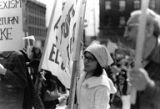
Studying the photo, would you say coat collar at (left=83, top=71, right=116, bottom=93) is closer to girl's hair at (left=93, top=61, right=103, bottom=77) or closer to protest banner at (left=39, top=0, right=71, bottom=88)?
girl's hair at (left=93, top=61, right=103, bottom=77)

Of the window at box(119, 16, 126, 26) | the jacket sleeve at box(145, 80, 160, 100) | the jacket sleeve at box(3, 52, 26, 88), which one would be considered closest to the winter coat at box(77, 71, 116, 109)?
the jacket sleeve at box(3, 52, 26, 88)

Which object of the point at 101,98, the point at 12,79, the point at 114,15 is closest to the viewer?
the point at 101,98

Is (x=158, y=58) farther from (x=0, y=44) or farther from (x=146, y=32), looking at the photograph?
(x=0, y=44)

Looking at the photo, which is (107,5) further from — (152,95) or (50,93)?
(152,95)

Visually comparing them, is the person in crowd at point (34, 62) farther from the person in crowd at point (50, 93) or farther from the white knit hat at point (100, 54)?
the white knit hat at point (100, 54)

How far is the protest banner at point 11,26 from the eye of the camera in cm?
559

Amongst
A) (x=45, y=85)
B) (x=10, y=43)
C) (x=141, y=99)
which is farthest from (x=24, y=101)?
(x=141, y=99)

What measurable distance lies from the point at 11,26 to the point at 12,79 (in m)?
0.70

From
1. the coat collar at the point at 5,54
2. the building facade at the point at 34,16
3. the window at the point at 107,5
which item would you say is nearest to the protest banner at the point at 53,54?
the coat collar at the point at 5,54

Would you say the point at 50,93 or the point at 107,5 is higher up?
the point at 107,5

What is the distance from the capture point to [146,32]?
3135mm

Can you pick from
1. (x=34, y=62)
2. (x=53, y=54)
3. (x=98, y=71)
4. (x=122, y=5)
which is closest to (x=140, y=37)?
(x=98, y=71)

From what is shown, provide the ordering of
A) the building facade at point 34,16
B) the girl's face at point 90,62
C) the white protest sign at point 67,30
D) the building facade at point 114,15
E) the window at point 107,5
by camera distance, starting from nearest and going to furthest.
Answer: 1. the girl's face at point 90,62
2. the white protest sign at point 67,30
3. the building facade at point 34,16
4. the building facade at point 114,15
5. the window at point 107,5

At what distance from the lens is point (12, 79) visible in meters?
5.22
